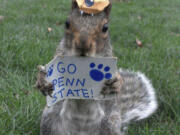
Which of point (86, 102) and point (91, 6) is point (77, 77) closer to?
point (86, 102)

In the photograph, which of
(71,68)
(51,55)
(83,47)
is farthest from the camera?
(51,55)

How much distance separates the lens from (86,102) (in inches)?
57.5

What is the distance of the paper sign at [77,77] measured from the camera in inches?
52.1

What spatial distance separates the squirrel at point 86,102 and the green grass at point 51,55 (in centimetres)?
17

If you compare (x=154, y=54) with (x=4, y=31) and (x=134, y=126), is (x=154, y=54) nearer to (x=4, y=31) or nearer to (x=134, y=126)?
(x=134, y=126)

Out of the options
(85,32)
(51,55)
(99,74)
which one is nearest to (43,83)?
(99,74)

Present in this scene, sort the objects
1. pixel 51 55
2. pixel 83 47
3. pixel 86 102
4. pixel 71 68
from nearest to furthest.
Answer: pixel 83 47 → pixel 71 68 → pixel 86 102 → pixel 51 55

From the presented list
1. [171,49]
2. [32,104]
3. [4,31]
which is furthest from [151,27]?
[32,104]

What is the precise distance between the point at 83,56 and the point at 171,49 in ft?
6.58

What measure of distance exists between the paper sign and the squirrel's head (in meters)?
0.07

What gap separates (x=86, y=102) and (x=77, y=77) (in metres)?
0.16

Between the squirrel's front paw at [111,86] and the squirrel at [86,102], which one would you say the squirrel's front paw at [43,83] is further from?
the squirrel's front paw at [111,86]

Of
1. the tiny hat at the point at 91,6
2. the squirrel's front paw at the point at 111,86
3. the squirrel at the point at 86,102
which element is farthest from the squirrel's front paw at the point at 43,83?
the tiny hat at the point at 91,6

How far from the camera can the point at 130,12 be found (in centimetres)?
486
